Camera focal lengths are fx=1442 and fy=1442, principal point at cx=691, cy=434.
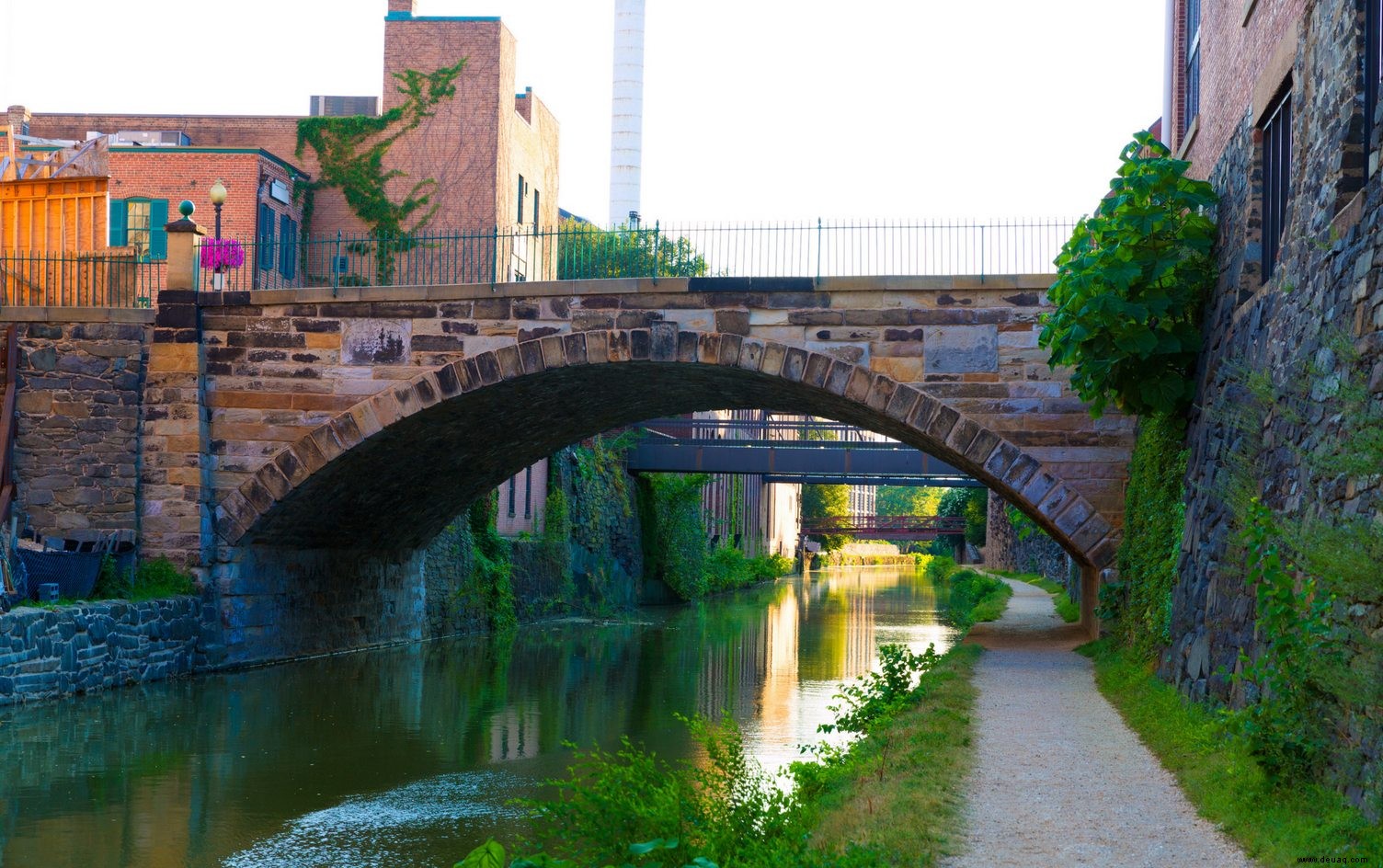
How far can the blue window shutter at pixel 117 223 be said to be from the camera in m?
31.1

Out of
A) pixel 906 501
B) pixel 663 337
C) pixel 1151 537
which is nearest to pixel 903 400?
pixel 663 337

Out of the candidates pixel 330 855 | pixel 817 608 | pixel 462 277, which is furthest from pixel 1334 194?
pixel 817 608

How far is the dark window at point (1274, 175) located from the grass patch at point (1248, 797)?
3.53 m

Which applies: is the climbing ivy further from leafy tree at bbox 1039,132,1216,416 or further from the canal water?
the canal water

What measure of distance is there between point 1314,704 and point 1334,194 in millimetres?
3106

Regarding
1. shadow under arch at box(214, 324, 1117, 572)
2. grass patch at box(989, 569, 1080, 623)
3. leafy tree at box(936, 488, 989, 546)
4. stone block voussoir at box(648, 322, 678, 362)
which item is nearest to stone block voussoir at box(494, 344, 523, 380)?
shadow under arch at box(214, 324, 1117, 572)

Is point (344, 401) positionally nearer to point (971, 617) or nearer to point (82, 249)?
point (82, 249)

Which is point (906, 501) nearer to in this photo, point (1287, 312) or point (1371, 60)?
point (1287, 312)

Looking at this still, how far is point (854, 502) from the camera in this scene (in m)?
116

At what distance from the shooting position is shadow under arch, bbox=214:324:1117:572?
54.0ft

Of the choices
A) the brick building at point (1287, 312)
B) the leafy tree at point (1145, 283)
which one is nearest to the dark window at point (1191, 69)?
the brick building at point (1287, 312)

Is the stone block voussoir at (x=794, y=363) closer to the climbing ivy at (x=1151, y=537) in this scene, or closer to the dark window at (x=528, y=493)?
the climbing ivy at (x=1151, y=537)

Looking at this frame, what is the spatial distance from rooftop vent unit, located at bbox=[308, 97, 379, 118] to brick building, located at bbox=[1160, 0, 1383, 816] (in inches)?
1123

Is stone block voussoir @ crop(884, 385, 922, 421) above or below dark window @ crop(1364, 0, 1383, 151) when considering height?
below
